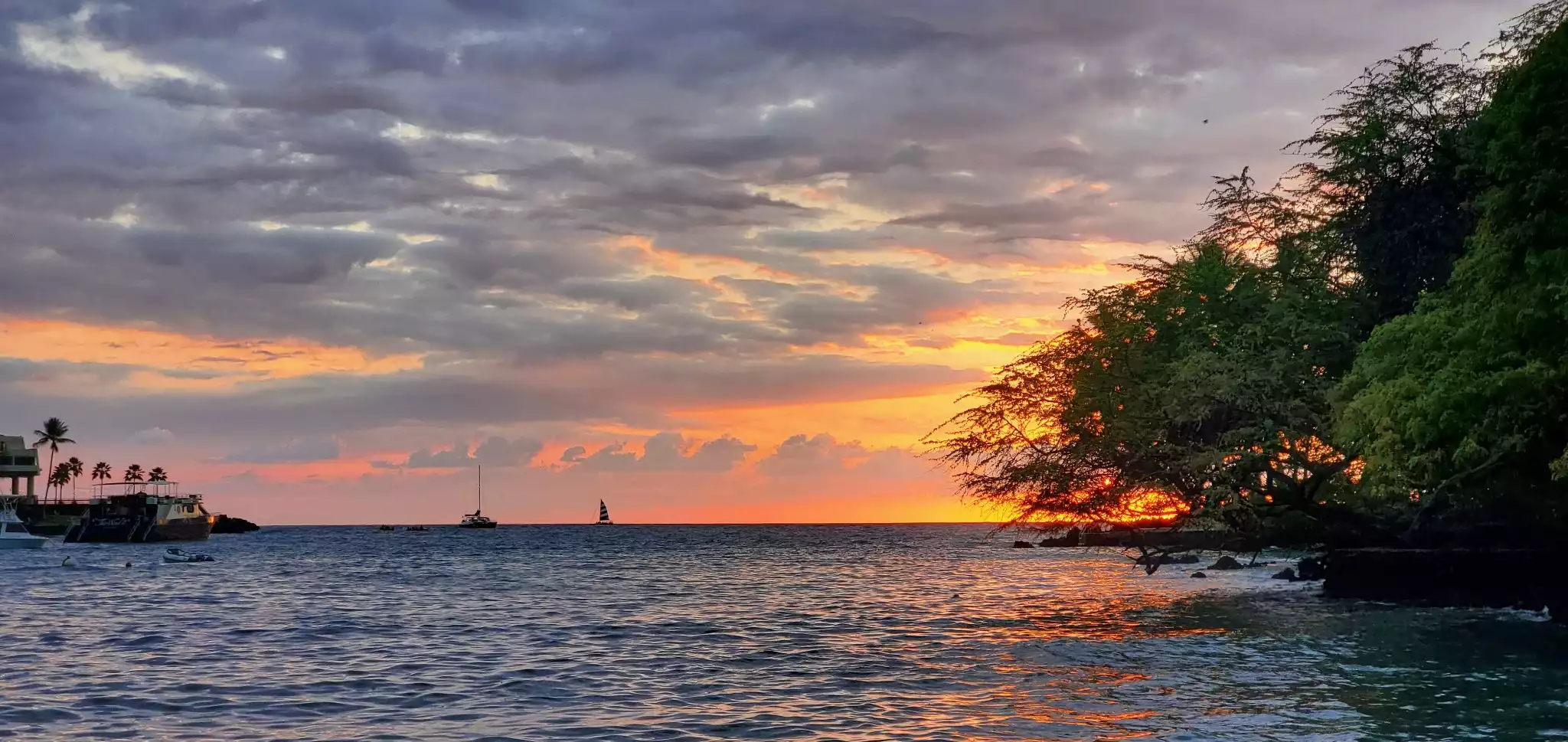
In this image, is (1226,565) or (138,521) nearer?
(1226,565)

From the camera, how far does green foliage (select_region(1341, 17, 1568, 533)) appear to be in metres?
26.4

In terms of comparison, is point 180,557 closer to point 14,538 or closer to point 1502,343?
point 14,538

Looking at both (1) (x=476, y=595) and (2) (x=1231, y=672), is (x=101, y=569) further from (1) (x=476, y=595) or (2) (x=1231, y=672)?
(2) (x=1231, y=672)

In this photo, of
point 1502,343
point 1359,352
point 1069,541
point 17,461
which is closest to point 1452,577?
point 1359,352

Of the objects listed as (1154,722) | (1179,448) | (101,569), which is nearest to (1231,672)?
(1154,722)

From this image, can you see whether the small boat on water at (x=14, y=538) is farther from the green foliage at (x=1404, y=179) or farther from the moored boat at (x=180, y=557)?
the green foliage at (x=1404, y=179)

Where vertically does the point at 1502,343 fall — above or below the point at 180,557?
above

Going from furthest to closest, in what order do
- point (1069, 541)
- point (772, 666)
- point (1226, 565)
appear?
point (1069, 541) < point (1226, 565) < point (772, 666)

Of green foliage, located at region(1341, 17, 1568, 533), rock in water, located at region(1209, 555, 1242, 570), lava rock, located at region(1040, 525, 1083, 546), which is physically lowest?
rock in water, located at region(1209, 555, 1242, 570)

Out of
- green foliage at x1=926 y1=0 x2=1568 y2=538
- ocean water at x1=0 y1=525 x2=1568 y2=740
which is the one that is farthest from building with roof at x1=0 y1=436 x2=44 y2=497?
green foliage at x1=926 y1=0 x2=1568 y2=538

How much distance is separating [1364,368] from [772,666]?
1862 centimetres

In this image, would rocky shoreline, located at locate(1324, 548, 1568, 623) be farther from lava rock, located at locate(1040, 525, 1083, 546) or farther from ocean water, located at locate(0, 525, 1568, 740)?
lava rock, located at locate(1040, 525, 1083, 546)

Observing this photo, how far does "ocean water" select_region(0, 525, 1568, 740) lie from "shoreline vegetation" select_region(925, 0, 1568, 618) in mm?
3837

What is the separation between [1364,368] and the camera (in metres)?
34.6
